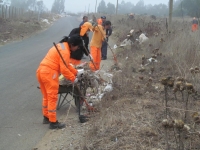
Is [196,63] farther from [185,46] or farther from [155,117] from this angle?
[155,117]

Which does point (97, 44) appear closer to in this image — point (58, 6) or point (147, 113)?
point (147, 113)

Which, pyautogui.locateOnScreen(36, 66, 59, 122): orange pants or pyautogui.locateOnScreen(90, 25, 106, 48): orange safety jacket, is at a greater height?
pyautogui.locateOnScreen(90, 25, 106, 48): orange safety jacket

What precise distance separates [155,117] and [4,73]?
5.96m

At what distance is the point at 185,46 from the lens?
29.0 feet

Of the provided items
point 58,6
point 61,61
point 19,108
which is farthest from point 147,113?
point 58,6

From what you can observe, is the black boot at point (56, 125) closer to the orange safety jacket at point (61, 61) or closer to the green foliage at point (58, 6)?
the orange safety jacket at point (61, 61)

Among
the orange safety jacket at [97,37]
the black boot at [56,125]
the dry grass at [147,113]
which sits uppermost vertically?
the orange safety jacket at [97,37]

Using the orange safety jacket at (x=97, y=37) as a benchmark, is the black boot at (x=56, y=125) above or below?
below

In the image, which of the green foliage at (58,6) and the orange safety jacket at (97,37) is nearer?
the orange safety jacket at (97,37)

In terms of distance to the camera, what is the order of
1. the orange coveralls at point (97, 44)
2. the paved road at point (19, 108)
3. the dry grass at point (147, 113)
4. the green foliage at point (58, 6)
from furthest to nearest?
1. the green foliage at point (58, 6)
2. the orange coveralls at point (97, 44)
3. the paved road at point (19, 108)
4. the dry grass at point (147, 113)

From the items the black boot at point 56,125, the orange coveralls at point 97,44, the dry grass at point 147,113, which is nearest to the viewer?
the dry grass at point 147,113

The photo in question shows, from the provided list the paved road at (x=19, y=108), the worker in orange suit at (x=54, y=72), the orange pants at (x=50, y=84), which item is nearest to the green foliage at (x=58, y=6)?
the paved road at (x=19, y=108)

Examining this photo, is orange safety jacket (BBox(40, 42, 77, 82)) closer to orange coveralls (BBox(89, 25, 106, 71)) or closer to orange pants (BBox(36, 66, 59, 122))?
orange pants (BBox(36, 66, 59, 122))

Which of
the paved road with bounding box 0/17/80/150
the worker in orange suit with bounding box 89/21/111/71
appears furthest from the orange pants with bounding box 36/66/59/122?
the worker in orange suit with bounding box 89/21/111/71
